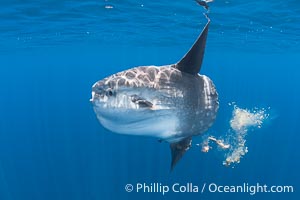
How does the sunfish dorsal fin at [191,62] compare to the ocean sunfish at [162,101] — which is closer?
the ocean sunfish at [162,101]

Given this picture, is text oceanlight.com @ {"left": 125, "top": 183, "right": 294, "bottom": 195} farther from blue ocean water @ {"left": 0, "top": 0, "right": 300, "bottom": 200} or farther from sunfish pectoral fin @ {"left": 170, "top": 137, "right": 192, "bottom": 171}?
sunfish pectoral fin @ {"left": 170, "top": 137, "right": 192, "bottom": 171}

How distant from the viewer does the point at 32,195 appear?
22.1 metres

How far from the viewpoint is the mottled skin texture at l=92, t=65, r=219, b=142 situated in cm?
372

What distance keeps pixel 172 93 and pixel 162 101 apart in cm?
25

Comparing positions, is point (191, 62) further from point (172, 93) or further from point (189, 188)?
point (189, 188)

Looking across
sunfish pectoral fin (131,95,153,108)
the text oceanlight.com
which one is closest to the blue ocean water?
the text oceanlight.com

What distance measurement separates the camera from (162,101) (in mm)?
4039

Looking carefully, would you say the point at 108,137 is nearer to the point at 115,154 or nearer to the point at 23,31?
the point at 115,154

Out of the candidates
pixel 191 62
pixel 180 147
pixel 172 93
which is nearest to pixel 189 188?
pixel 180 147

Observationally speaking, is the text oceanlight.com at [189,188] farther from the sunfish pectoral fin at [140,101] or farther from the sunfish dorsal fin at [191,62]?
the sunfish pectoral fin at [140,101]

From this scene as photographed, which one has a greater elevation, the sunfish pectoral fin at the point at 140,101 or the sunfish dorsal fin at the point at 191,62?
the sunfish dorsal fin at the point at 191,62

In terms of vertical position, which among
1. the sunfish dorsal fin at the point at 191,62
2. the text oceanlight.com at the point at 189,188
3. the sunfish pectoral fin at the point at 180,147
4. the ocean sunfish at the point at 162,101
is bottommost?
the text oceanlight.com at the point at 189,188

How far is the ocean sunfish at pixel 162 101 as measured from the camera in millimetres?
3635

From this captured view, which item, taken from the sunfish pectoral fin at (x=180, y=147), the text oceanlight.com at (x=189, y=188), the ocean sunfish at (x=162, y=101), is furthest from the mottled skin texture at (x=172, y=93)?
the text oceanlight.com at (x=189, y=188)
